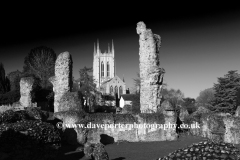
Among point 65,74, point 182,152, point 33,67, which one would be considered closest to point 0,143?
point 182,152

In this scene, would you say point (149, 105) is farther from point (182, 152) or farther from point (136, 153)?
point (182, 152)

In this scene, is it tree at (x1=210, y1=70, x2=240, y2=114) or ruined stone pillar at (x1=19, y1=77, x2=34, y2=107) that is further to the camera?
tree at (x1=210, y1=70, x2=240, y2=114)

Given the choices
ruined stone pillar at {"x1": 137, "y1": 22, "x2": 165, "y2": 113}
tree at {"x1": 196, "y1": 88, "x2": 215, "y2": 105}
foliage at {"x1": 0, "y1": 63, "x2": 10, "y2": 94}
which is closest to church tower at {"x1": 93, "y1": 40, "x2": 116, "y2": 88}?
tree at {"x1": 196, "y1": 88, "x2": 215, "y2": 105}

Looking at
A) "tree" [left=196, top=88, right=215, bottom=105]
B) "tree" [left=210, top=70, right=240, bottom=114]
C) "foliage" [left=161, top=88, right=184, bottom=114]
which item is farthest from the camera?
"tree" [left=196, top=88, right=215, bottom=105]

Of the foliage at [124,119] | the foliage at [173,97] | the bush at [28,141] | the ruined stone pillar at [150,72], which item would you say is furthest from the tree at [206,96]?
the bush at [28,141]

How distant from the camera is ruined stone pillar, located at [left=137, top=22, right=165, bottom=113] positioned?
866 inches

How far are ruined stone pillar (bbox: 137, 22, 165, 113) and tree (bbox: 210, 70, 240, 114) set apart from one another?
1678 centimetres

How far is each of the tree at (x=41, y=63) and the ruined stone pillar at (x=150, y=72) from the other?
28.3 m

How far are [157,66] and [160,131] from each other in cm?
748

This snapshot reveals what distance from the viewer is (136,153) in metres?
12.3

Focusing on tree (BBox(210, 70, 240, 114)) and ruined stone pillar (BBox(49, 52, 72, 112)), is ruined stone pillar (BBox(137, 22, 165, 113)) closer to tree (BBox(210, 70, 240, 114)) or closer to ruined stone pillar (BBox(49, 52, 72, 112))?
ruined stone pillar (BBox(49, 52, 72, 112))

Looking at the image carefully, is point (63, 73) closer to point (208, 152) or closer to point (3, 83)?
point (208, 152)

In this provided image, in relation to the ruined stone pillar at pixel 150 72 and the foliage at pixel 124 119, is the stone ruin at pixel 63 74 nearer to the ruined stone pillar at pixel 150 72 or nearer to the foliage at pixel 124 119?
the ruined stone pillar at pixel 150 72

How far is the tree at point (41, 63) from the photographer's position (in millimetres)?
50344
